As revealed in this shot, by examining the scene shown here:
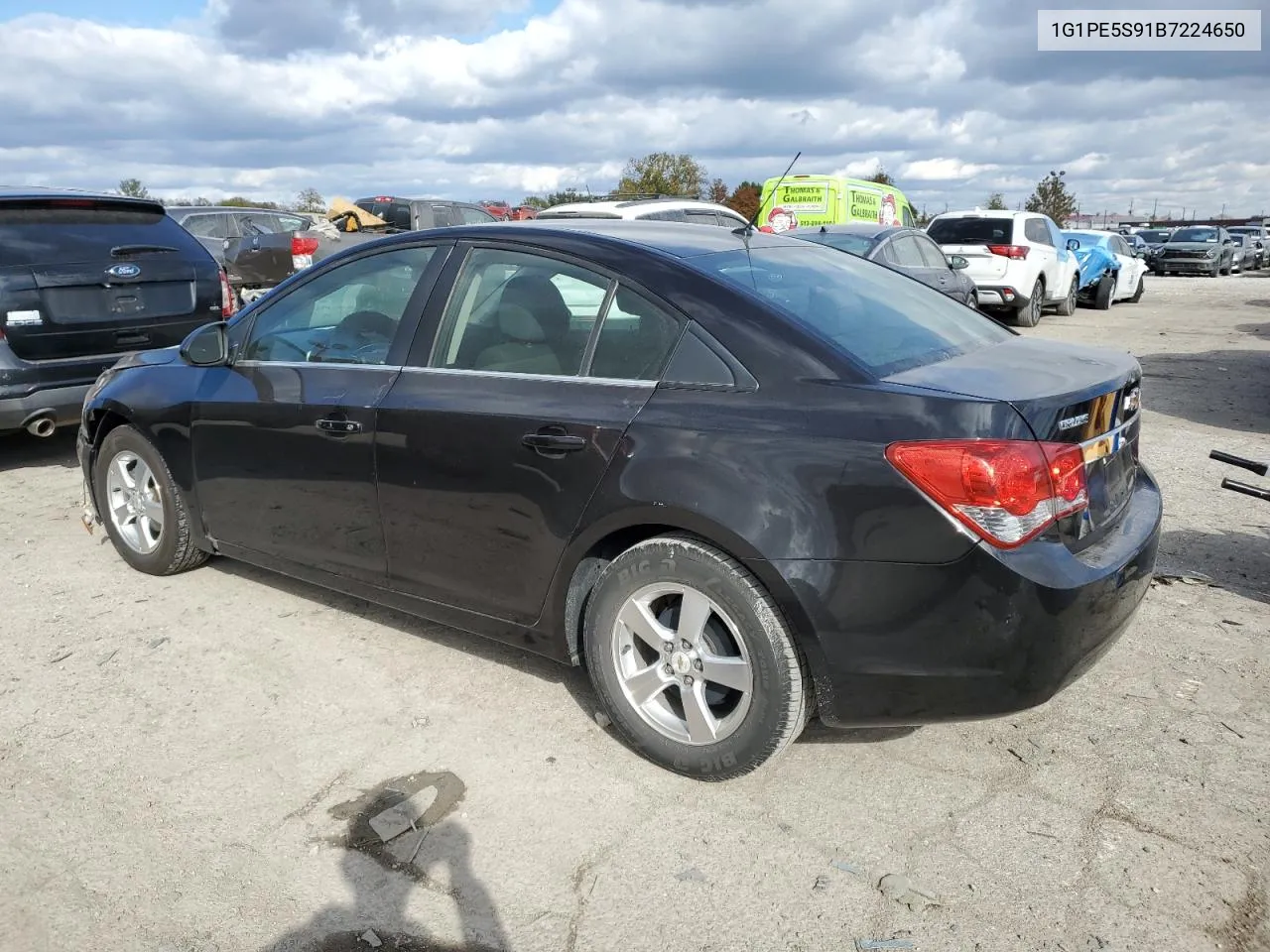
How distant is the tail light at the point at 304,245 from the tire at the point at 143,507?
988 cm

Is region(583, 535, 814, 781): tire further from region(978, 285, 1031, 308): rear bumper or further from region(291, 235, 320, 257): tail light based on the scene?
region(978, 285, 1031, 308): rear bumper

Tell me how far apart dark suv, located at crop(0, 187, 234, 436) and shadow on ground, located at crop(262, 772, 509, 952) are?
446 cm

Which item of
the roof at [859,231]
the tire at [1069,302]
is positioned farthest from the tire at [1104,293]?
the roof at [859,231]

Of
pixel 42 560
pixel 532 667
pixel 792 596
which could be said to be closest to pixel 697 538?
pixel 792 596

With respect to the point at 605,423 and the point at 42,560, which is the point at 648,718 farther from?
the point at 42,560

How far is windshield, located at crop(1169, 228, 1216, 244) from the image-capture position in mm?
33750

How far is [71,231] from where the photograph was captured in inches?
258

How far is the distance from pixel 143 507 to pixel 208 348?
104 cm

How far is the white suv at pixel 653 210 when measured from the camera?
10.0 metres

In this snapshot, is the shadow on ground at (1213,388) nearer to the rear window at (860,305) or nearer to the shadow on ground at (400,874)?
the rear window at (860,305)

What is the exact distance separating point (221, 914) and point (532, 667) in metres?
1.54

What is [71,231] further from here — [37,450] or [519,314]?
[519,314]

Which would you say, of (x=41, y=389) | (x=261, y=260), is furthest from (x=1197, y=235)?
(x=41, y=389)

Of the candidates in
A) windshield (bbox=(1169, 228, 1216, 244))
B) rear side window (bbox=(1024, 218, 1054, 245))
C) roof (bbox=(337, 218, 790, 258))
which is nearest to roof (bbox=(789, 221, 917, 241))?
rear side window (bbox=(1024, 218, 1054, 245))
